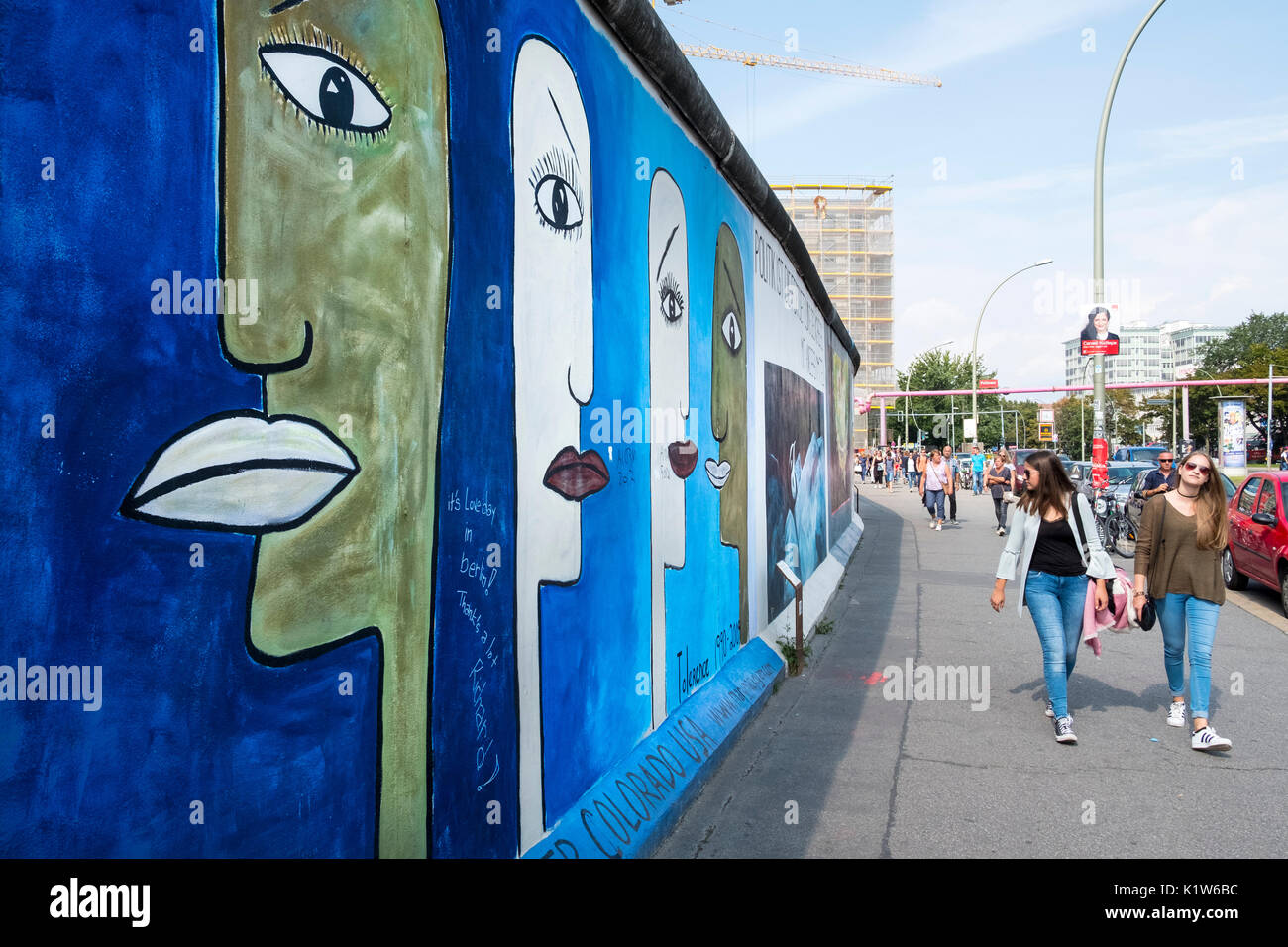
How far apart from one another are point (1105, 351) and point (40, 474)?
20.2 metres

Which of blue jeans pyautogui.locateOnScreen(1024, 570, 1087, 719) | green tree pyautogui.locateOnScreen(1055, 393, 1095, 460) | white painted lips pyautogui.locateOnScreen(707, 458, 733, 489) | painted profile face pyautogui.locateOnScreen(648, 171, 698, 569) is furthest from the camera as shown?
green tree pyautogui.locateOnScreen(1055, 393, 1095, 460)

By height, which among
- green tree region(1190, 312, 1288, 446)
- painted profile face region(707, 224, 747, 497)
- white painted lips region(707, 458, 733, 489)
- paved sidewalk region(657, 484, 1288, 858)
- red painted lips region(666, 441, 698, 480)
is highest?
green tree region(1190, 312, 1288, 446)

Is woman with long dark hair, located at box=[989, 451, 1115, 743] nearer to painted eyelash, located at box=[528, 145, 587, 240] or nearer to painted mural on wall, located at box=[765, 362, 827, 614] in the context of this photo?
painted mural on wall, located at box=[765, 362, 827, 614]

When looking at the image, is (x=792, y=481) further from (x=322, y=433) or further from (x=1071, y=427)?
(x=1071, y=427)

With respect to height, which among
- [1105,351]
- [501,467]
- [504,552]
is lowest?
[504,552]

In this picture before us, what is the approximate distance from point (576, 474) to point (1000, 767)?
3.49 metres

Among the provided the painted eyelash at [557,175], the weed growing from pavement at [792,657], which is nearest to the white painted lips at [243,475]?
the painted eyelash at [557,175]

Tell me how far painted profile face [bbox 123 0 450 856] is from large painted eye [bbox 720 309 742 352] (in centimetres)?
440

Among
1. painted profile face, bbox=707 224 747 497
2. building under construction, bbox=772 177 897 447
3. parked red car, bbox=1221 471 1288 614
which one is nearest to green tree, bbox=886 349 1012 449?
building under construction, bbox=772 177 897 447

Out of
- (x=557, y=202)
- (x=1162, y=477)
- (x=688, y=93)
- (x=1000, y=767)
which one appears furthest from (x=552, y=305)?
(x=1162, y=477)

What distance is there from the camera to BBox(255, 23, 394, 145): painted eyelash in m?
2.21

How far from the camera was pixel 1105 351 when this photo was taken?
18891 mm
